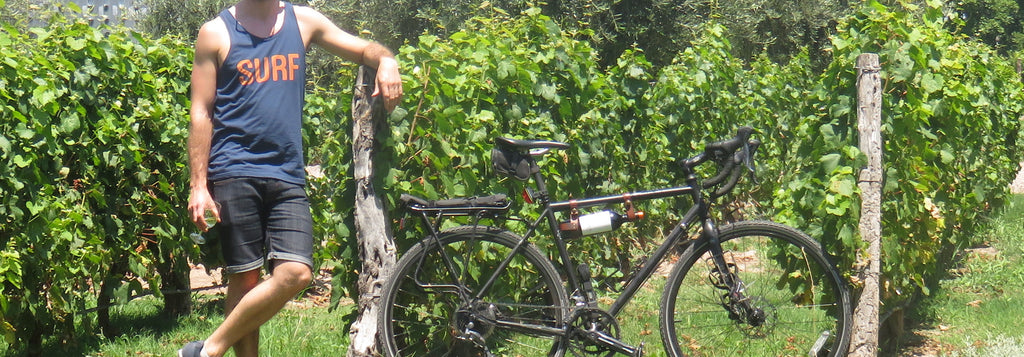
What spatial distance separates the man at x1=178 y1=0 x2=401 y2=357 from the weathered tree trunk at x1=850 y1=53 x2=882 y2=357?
2412mm

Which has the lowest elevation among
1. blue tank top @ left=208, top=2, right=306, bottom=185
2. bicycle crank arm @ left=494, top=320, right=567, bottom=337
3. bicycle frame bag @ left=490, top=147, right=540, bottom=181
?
A: bicycle crank arm @ left=494, top=320, right=567, bottom=337

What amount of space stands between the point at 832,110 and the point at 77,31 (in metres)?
3.58

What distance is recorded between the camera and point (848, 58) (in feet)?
15.8

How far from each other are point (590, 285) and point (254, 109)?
4.84 ft

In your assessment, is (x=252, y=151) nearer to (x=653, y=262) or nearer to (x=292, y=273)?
(x=292, y=273)

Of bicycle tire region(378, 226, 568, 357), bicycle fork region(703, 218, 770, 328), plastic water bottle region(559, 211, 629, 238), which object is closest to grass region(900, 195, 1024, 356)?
bicycle fork region(703, 218, 770, 328)

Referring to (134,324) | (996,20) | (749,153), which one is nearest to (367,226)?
(749,153)

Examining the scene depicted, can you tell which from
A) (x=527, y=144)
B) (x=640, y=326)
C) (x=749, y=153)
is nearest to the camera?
(x=527, y=144)

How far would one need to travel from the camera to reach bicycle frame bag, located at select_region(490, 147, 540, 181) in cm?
405

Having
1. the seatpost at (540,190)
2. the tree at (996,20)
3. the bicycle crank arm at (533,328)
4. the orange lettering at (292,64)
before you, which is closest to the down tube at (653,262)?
the bicycle crank arm at (533,328)

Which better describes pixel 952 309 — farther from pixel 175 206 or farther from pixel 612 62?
pixel 612 62

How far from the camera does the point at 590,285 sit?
413 centimetres

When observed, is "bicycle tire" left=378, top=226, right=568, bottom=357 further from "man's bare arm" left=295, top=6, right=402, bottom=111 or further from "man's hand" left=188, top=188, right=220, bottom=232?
"man's hand" left=188, top=188, right=220, bottom=232

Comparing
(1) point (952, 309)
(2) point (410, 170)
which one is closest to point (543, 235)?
(2) point (410, 170)
